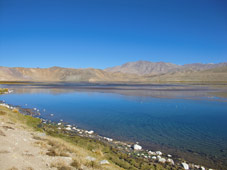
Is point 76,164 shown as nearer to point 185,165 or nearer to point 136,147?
point 136,147

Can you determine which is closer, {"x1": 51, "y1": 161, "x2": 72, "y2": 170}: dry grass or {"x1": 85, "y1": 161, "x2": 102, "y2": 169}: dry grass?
{"x1": 51, "y1": 161, "x2": 72, "y2": 170}: dry grass

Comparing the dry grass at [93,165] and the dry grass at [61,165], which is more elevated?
the dry grass at [61,165]

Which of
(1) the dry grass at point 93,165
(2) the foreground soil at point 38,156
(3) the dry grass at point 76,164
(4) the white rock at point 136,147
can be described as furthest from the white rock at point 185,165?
(3) the dry grass at point 76,164

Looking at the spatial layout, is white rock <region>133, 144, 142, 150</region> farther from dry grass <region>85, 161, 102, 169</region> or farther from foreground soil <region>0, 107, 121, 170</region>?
dry grass <region>85, 161, 102, 169</region>

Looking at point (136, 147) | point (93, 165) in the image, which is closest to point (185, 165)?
point (136, 147)

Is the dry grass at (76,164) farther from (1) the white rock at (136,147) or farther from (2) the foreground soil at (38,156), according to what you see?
(1) the white rock at (136,147)

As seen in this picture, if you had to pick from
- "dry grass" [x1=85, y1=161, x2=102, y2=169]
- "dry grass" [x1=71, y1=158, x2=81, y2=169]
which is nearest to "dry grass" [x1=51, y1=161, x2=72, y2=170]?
"dry grass" [x1=71, y1=158, x2=81, y2=169]

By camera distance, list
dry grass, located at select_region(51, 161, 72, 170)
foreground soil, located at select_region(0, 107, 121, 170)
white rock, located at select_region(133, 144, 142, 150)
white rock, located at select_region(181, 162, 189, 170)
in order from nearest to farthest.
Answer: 1. foreground soil, located at select_region(0, 107, 121, 170)
2. dry grass, located at select_region(51, 161, 72, 170)
3. white rock, located at select_region(181, 162, 189, 170)
4. white rock, located at select_region(133, 144, 142, 150)

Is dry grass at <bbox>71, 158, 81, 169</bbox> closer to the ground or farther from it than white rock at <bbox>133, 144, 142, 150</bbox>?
farther from it

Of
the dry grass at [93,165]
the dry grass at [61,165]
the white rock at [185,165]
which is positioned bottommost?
the white rock at [185,165]

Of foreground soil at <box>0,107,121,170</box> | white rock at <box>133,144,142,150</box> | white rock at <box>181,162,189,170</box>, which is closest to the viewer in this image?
foreground soil at <box>0,107,121,170</box>

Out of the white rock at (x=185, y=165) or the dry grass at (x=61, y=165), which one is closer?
the dry grass at (x=61, y=165)

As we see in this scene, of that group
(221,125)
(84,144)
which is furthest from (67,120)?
(221,125)

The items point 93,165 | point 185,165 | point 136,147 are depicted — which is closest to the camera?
point 93,165
